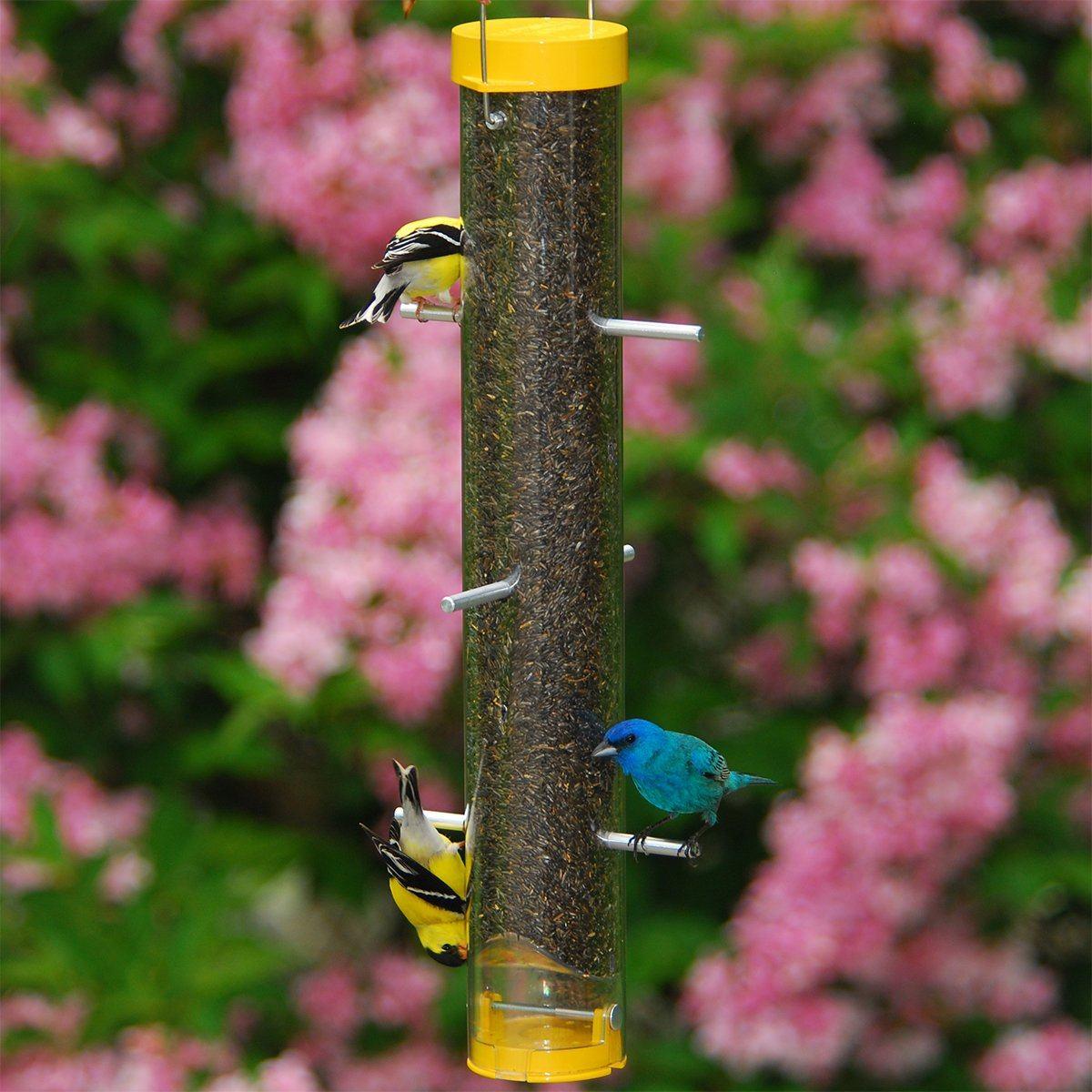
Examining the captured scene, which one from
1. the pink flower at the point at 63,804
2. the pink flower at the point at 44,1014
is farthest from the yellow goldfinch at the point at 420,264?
the pink flower at the point at 63,804

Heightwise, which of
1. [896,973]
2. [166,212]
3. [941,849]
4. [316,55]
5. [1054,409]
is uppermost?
[316,55]

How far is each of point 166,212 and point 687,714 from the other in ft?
6.01

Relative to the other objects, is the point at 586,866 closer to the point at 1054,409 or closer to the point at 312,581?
the point at 312,581

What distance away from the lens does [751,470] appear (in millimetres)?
5113

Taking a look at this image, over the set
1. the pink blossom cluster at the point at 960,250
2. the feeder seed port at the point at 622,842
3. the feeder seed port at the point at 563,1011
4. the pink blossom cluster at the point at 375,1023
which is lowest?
the pink blossom cluster at the point at 375,1023

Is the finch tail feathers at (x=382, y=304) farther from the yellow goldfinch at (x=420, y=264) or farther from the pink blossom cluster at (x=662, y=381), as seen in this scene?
the pink blossom cluster at (x=662, y=381)

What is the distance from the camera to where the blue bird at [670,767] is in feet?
9.42

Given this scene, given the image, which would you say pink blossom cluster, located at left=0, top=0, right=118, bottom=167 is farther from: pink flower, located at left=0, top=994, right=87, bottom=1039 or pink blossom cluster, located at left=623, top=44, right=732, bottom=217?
pink flower, located at left=0, top=994, right=87, bottom=1039

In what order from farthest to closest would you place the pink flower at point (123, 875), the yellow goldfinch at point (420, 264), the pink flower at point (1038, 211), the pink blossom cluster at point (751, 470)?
the pink flower at point (1038, 211) < the pink flower at point (123, 875) < the pink blossom cluster at point (751, 470) < the yellow goldfinch at point (420, 264)

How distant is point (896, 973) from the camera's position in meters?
5.21

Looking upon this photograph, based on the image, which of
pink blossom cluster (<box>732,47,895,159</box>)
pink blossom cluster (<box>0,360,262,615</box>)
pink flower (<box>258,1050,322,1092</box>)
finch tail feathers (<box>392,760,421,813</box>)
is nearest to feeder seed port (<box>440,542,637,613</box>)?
finch tail feathers (<box>392,760,421,813</box>)

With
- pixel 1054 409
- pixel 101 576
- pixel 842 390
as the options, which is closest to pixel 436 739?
pixel 101 576

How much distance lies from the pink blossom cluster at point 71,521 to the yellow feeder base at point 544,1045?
2.55 m

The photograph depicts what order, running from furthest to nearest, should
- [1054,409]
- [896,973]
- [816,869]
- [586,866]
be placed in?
[1054,409] < [896,973] < [816,869] < [586,866]
